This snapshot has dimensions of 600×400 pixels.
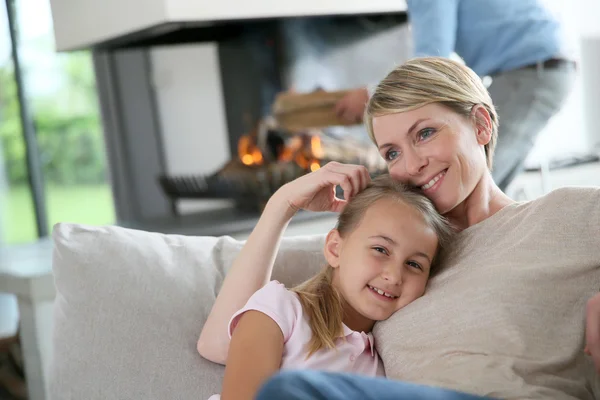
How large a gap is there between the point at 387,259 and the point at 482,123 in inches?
12.5

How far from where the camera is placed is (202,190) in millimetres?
3445

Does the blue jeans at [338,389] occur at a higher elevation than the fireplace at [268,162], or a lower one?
higher

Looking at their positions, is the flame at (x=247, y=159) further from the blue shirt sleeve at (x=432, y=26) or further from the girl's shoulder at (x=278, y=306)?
the girl's shoulder at (x=278, y=306)

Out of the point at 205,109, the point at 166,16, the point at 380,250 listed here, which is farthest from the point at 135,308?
the point at 205,109

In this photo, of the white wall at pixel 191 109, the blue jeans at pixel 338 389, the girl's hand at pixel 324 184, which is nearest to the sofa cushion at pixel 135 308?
the girl's hand at pixel 324 184

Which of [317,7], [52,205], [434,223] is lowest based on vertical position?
[52,205]

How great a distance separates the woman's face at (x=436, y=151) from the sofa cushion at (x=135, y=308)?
295 millimetres

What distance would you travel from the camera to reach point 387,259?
1.29 meters

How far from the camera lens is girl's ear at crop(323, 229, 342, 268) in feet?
4.52

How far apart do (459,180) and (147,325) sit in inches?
23.1

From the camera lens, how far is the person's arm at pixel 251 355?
1177 mm

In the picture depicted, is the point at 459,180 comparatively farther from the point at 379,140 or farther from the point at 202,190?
the point at 202,190

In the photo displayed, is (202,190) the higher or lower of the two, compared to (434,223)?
lower

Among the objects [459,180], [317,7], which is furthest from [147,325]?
[317,7]
